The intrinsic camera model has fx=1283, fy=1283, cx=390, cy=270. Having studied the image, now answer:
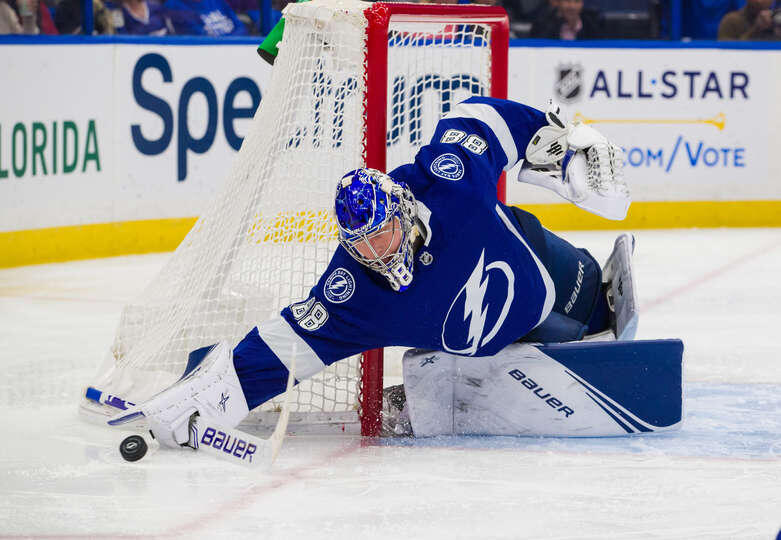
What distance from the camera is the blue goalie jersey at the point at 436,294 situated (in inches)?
103

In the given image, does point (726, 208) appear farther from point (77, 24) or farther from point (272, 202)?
point (272, 202)

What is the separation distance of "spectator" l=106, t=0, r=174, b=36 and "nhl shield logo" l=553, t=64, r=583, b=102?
1968 mm

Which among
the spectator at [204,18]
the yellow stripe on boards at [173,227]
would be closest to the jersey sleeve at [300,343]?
the yellow stripe on boards at [173,227]

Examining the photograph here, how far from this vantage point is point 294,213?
10.2ft

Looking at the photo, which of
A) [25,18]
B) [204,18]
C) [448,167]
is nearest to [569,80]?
[204,18]

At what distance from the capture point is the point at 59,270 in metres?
5.42

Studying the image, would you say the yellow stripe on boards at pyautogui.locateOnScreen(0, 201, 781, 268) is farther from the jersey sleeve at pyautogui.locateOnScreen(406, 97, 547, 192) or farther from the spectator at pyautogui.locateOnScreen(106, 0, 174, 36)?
the spectator at pyautogui.locateOnScreen(106, 0, 174, 36)

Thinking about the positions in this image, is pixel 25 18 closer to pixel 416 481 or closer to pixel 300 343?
pixel 300 343

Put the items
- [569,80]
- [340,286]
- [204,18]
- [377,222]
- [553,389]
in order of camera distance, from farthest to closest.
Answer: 1. [569,80]
2. [204,18]
3. [553,389]
4. [340,286]
5. [377,222]

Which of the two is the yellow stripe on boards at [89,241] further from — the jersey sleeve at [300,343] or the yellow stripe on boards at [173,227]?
the jersey sleeve at [300,343]

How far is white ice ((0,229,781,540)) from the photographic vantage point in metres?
2.36

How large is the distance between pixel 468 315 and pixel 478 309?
0.08ft

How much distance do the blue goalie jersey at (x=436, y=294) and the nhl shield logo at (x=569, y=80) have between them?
3883 millimetres

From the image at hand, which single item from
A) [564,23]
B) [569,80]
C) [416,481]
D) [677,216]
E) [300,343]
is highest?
[564,23]
